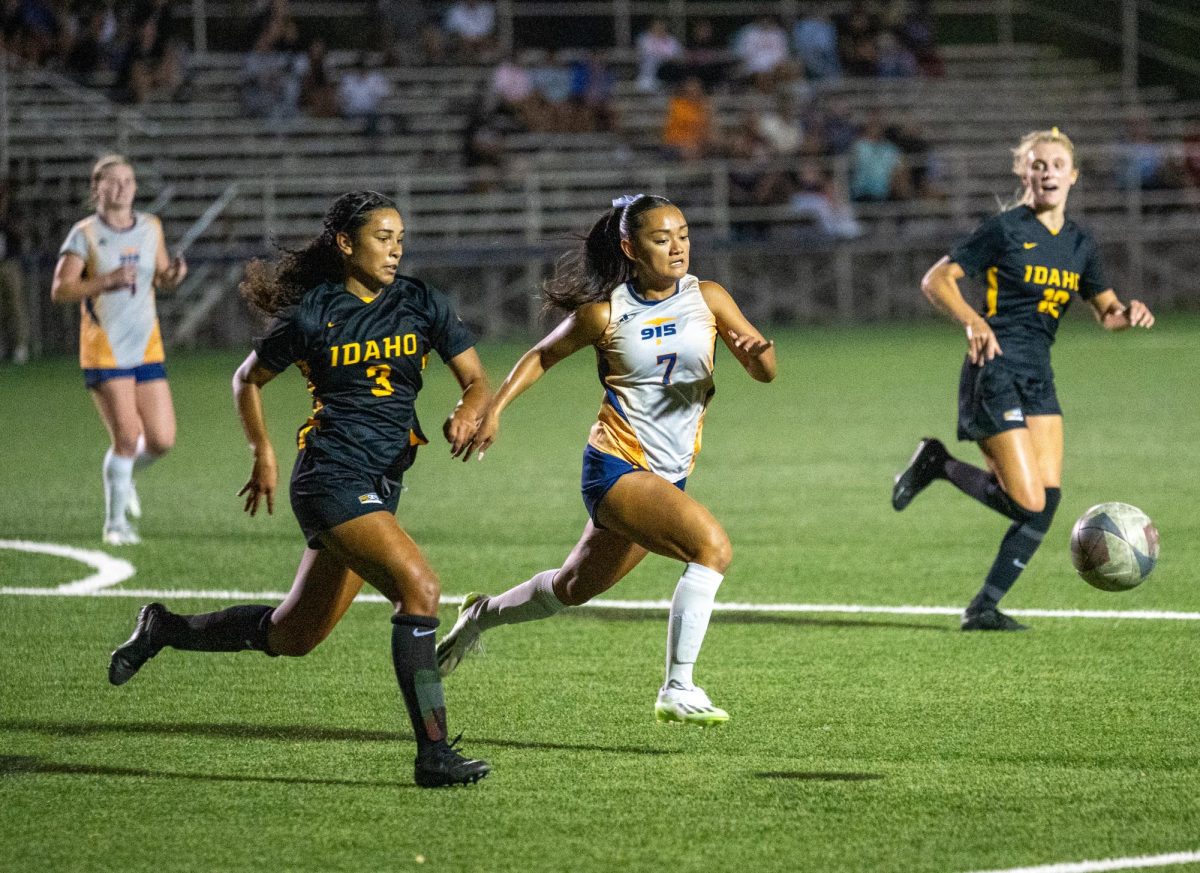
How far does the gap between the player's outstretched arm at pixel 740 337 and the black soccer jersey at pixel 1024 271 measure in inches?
87.7

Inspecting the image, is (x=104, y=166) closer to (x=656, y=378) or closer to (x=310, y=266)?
(x=310, y=266)

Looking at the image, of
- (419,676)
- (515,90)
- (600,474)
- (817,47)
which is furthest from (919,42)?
(419,676)

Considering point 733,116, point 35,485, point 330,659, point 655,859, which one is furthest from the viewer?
point 733,116

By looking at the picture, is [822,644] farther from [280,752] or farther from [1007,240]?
[280,752]

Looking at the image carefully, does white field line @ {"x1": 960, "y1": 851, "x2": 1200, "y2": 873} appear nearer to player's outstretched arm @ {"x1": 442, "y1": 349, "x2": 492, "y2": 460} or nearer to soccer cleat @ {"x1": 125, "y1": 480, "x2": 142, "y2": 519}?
player's outstretched arm @ {"x1": 442, "y1": 349, "x2": 492, "y2": 460}

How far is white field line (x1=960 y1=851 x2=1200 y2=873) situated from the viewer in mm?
4637

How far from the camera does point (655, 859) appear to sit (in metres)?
4.84

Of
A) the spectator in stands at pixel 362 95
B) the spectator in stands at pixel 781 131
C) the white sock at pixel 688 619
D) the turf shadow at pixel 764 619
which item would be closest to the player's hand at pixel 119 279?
the turf shadow at pixel 764 619

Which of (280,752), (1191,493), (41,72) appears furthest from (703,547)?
(41,72)

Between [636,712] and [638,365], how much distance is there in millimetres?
1264

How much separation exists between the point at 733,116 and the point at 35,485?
1864cm

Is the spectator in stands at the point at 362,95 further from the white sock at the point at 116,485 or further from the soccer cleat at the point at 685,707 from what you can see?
the soccer cleat at the point at 685,707

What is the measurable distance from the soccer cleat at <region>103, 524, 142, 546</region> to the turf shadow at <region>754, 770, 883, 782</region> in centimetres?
593

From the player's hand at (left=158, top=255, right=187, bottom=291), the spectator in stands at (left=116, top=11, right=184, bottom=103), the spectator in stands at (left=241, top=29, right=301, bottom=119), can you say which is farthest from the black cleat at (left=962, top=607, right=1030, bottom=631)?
the spectator in stands at (left=116, top=11, right=184, bottom=103)
